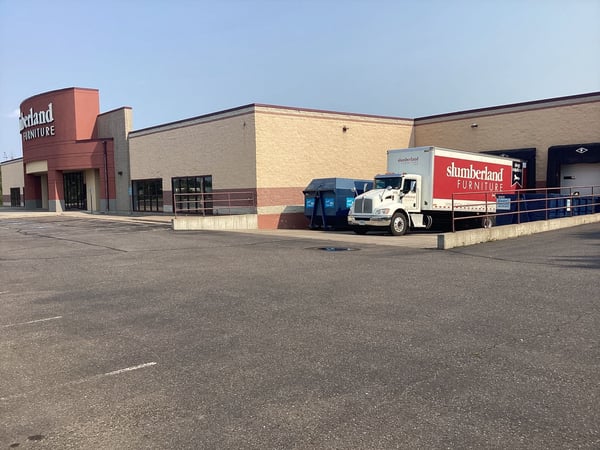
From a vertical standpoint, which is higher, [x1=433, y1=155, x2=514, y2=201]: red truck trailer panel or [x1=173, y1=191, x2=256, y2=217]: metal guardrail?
[x1=433, y1=155, x2=514, y2=201]: red truck trailer panel

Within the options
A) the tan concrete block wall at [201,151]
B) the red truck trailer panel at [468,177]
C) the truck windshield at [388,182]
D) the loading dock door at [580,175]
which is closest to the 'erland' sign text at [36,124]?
the tan concrete block wall at [201,151]

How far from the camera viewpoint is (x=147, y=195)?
35.2 m

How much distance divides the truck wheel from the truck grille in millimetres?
1052

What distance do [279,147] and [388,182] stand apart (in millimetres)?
7337

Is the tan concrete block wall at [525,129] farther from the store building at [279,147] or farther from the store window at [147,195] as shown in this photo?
the store window at [147,195]

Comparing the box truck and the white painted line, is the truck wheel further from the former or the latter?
the white painted line

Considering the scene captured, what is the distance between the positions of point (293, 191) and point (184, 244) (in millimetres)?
11910

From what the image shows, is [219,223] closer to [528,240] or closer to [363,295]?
[528,240]

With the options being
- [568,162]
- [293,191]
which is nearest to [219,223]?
[293,191]

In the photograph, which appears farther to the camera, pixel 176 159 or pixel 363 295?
pixel 176 159

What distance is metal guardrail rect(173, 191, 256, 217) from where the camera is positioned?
26203 millimetres

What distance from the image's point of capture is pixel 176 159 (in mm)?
31609

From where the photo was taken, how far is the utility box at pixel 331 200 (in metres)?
24.1

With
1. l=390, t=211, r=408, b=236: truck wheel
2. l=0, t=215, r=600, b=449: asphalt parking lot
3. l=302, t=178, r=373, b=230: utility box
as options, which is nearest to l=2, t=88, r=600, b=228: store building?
l=302, t=178, r=373, b=230: utility box
